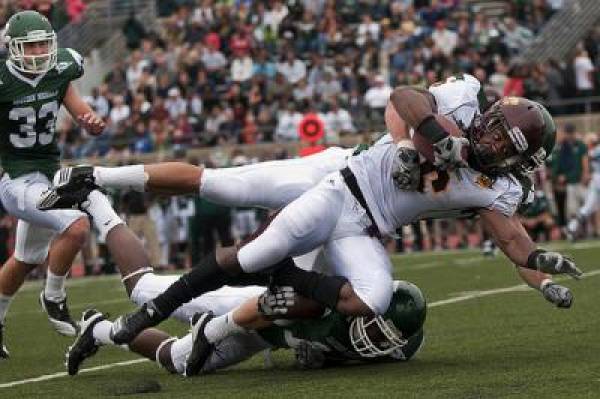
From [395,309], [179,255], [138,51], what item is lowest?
[179,255]

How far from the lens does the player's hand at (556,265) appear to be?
5965 millimetres

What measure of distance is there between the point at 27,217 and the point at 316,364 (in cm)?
216

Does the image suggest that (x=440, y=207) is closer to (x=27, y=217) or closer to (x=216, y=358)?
(x=216, y=358)

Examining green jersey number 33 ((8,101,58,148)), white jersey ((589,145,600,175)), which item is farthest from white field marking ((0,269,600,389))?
white jersey ((589,145,600,175))

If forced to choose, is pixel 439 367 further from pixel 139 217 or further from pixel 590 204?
pixel 139 217

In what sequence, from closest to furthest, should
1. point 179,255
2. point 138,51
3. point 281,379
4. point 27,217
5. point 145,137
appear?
point 281,379 < point 27,217 < point 179,255 < point 145,137 < point 138,51

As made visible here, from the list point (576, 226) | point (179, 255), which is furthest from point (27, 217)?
point (179, 255)

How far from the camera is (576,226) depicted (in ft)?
51.7

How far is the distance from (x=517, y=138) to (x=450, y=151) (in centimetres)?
31

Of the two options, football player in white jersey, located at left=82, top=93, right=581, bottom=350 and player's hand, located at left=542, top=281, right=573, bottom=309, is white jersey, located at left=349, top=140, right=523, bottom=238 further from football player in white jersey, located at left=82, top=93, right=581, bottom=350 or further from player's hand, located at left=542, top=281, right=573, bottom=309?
player's hand, located at left=542, top=281, right=573, bottom=309

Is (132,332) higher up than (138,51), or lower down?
higher up

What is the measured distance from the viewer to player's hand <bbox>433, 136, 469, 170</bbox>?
6.17 metres

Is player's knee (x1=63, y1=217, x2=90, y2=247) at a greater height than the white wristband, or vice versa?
the white wristband

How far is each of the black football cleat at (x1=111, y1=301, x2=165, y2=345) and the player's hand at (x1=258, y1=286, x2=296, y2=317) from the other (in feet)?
1.36
